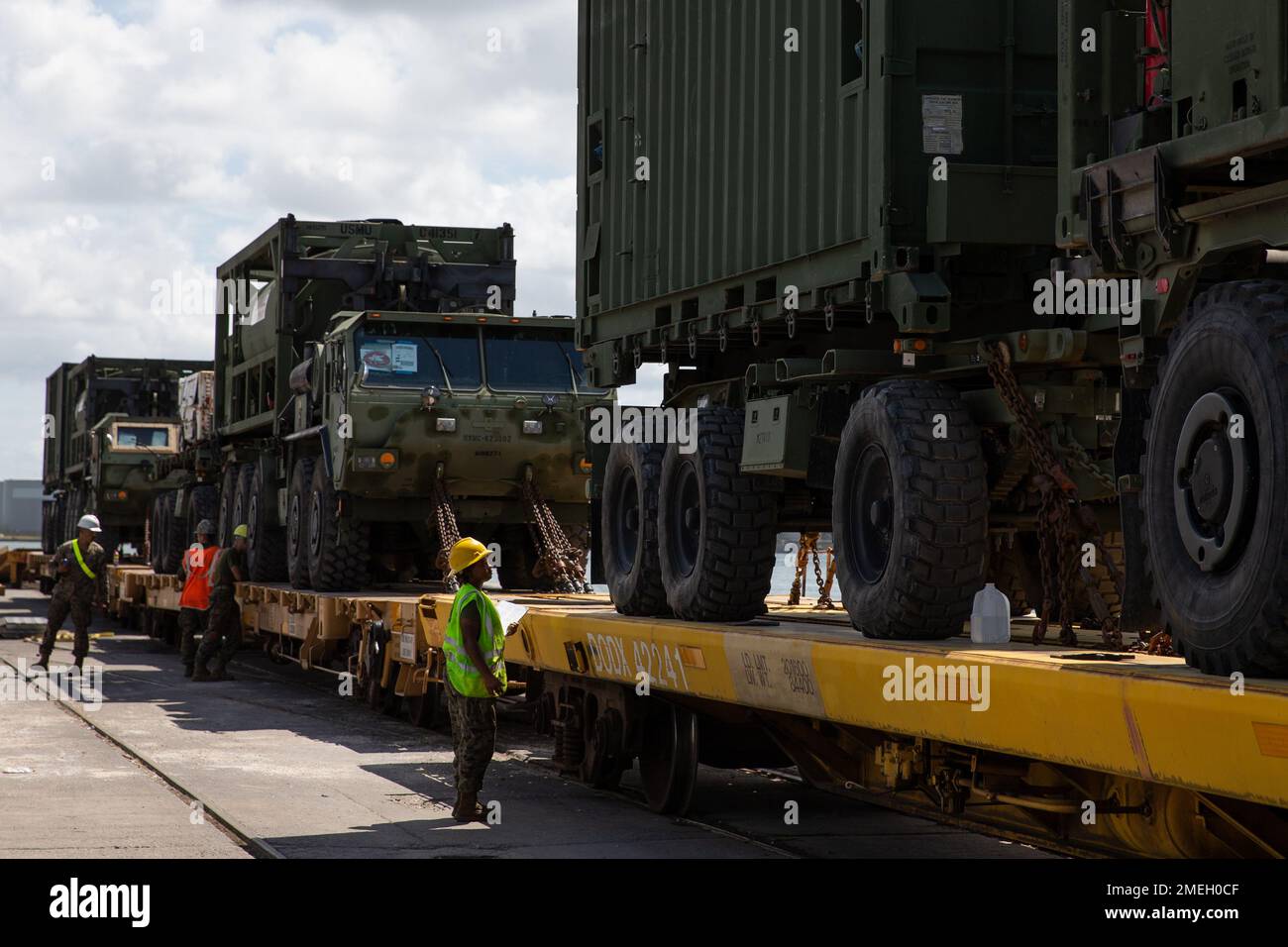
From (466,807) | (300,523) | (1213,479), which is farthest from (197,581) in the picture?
(1213,479)

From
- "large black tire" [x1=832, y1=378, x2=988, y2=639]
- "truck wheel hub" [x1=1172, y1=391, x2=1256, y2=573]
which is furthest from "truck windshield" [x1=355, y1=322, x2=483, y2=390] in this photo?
"truck wheel hub" [x1=1172, y1=391, x2=1256, y2=573]

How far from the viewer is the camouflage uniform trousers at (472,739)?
10297 millimetres

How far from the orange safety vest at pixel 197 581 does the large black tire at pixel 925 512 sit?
14908mm

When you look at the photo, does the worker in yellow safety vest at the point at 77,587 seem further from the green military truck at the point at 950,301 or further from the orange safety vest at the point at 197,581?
the green military truck at the point at 950,301

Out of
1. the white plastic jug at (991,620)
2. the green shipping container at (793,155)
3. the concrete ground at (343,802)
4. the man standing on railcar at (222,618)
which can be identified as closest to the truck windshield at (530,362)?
→ the concrete ground at (343,802)

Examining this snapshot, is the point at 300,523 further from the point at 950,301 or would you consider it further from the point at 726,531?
the point at 950,301

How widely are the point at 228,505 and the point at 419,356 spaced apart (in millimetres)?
6911

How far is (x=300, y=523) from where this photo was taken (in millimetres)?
19859

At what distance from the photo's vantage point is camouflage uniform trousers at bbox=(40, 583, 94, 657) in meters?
21.2

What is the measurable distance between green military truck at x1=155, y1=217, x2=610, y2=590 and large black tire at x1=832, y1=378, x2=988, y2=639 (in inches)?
343

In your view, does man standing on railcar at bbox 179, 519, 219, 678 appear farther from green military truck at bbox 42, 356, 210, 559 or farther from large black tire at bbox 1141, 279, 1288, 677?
large black tire at bbox 1141, 279, 1288, 677

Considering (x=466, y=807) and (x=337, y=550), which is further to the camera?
(x=337, y=550)

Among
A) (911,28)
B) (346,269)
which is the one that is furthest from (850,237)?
(346,269)
